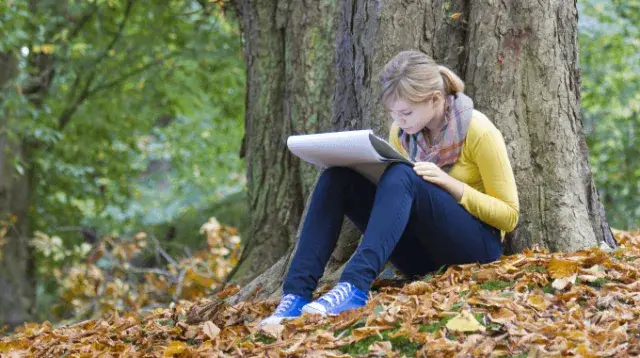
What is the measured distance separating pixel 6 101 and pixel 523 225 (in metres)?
6.58

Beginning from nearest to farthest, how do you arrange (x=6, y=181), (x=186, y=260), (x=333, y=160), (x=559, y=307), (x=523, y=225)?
(x=559, y=307)
(x=333, y=160)
(x=523, y=225)
(x=186, y=260)
(x=6, y=181)

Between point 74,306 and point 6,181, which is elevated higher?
point 6,181

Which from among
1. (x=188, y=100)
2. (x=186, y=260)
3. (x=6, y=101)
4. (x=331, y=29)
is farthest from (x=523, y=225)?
(x=188, y=100)

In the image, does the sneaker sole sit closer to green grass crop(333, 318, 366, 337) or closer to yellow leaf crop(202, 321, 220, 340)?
green grass crop(333, 318, 366, 337)

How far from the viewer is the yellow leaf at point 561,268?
3766mm

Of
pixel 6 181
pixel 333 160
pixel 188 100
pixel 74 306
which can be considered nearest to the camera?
pixel 333 160

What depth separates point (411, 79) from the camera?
392 cm

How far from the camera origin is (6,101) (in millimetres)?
9297

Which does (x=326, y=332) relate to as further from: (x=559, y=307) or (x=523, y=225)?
(x=523, y=225)

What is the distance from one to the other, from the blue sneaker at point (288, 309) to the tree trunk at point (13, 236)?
7328mm

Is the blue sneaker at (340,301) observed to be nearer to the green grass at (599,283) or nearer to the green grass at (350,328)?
the green grass at (350,328)

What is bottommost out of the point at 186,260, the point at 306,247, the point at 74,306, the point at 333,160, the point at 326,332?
the point at 74,306

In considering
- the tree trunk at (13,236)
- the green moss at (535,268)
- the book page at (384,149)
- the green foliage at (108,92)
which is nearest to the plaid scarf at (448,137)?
the book page at (384,149)

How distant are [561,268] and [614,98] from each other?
23.9 feet
